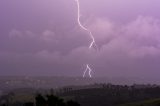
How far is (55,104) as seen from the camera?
115250 mm

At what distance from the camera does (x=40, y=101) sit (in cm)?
11969

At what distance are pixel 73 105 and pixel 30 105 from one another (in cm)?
2215

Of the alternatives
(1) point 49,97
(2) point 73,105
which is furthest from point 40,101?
(2) point 73,105

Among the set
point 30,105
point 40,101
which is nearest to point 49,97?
point 40,101

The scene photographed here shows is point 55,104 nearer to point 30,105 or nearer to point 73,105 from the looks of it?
point 73,105

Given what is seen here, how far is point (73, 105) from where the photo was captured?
112 metres

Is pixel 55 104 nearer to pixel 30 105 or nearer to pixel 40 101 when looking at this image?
pixel 40 101

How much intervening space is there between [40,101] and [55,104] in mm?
6394

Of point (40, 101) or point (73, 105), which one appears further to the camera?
point (40, 101)

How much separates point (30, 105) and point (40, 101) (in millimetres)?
10279

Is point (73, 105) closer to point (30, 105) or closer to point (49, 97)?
point (49, 97)

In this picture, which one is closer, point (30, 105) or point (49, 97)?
point (49, 97)

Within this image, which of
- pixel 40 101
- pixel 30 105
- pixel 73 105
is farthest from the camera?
pixel 30 105

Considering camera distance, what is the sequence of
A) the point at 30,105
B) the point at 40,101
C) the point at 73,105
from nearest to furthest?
the point at 73,105 → the point at 40,101 → the point at 30,105
